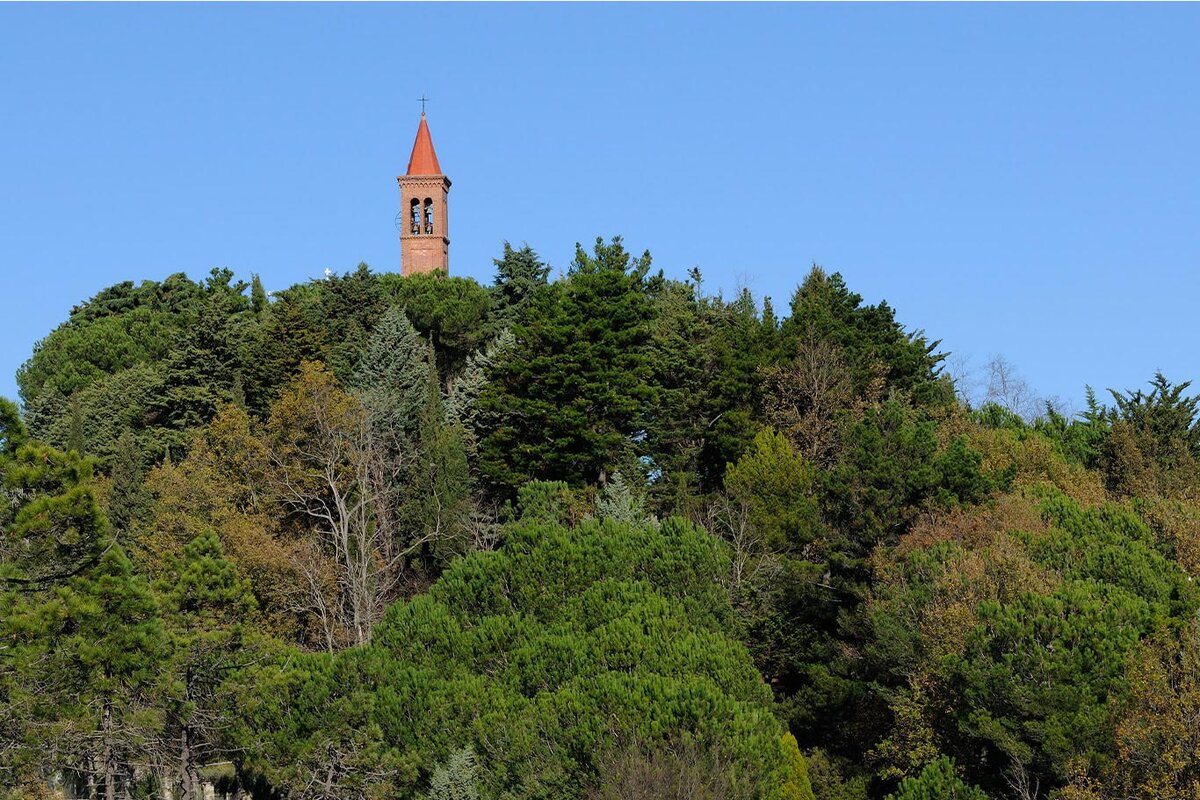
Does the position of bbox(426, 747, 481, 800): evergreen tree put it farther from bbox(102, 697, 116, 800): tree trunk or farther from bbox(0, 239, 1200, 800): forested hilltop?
bbox(102, 697, 116, 800): tree trunk

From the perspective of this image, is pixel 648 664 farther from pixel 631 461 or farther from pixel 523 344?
pixel 523 344

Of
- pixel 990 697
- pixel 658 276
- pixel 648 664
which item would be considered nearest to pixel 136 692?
pixel 648 664

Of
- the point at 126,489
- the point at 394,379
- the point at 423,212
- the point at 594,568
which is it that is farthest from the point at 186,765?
the point at 423,212

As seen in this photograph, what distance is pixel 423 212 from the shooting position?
295ft

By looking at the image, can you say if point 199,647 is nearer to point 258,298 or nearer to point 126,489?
point 126,489

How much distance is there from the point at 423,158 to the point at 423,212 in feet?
11.3

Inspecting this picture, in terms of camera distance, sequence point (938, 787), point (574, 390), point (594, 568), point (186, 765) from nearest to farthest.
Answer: point (938, 787), point (186, 765), point (594, 568), point (574, 390)

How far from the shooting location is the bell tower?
291ft

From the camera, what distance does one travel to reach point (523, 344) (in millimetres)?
54156

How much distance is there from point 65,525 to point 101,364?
41875 mm

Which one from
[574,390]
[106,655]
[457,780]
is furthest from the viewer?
[574,390]

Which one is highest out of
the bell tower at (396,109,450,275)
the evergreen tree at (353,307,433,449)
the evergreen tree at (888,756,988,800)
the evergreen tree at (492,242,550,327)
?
the bell tower at (396,109,450,275)

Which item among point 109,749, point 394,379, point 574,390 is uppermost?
point 394,379

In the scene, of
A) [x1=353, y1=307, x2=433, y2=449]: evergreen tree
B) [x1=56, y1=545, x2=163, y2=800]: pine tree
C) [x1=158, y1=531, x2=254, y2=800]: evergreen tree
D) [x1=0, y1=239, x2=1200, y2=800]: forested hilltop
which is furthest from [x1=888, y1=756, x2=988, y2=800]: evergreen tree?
[x1=353, y1=307, x2=433, y2=449]: evergreen tree
